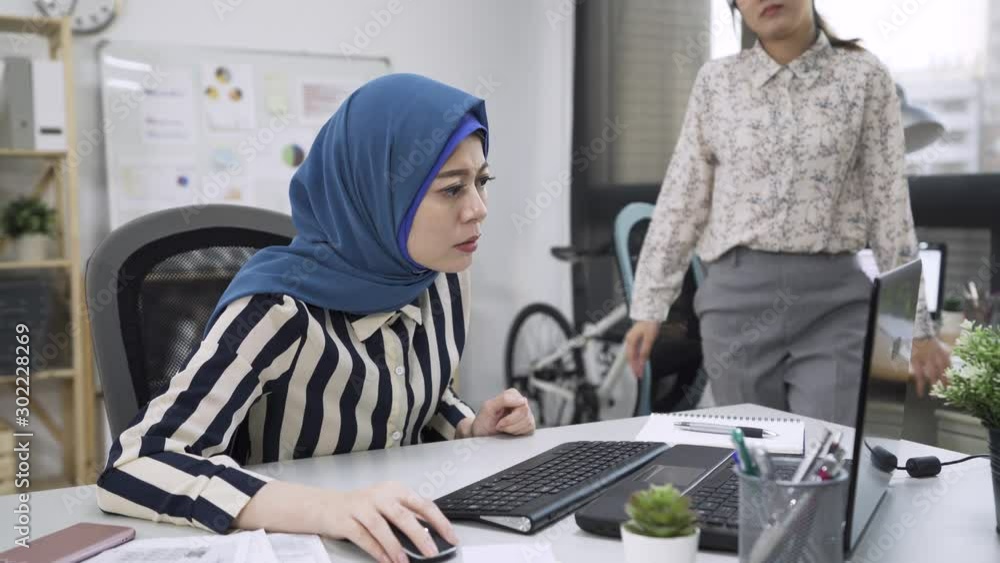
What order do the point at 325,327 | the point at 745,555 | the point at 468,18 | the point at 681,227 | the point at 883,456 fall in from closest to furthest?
the point at 745,555, the point at 883,456, the point at 325,327, the point at 681,227, the point at 468,18

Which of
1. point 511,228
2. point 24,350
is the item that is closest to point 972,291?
point 511,228

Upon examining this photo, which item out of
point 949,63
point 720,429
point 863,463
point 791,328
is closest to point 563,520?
point 863,463

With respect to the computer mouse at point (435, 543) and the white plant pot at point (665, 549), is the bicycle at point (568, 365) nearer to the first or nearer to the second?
the computer mouse at point (435, 543)

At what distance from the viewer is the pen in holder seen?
632 millimetres

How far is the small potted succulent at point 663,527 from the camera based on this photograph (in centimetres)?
64

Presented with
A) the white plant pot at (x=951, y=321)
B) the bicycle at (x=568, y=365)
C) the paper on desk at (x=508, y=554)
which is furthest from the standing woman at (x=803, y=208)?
the bicycle at (x=568, y=365)

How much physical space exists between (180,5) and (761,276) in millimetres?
2626

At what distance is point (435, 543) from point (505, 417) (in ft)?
1.53

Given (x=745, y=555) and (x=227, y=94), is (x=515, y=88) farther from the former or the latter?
(x=745, y=555)

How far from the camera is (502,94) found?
4152 mm

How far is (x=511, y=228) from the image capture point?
4184 mm

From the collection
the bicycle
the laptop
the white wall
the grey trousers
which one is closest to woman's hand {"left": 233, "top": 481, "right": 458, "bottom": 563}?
the laptop

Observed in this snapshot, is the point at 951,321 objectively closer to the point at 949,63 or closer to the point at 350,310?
the point at 949,63

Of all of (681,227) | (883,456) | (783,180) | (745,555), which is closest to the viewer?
(745,555)
